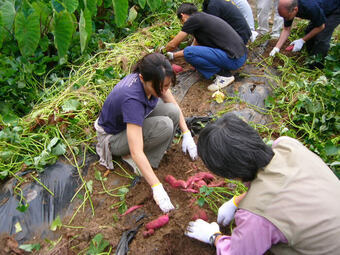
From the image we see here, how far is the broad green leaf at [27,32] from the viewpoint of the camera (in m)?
2.23

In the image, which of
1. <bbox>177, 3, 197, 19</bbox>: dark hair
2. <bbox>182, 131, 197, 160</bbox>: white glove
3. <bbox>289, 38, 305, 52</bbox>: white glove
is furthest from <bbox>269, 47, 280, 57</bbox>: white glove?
<bbox>182, 131, 197, 160</bbox>: white glove

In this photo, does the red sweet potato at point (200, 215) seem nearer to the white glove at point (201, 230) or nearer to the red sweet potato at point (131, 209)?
the white glove at point (201, 230)

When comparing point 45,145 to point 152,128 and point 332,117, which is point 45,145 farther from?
point 332,117

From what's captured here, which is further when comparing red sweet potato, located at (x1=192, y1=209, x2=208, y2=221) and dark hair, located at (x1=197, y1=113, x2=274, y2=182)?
red sweet potato, located at (x1=192, y1=209, x2=208, y2=221)

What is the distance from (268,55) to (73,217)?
285 cm

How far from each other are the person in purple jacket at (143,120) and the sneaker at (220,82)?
2.72 ft

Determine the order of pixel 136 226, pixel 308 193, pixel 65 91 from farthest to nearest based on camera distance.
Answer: pixel 65 91
pixel 136 226
pixel 308 193

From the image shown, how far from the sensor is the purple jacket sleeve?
Answer: 3.26 feet

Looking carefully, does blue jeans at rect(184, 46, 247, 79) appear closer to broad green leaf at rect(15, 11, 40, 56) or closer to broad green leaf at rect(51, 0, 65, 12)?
broad green leaf at rect(51, 0, 65, 12)

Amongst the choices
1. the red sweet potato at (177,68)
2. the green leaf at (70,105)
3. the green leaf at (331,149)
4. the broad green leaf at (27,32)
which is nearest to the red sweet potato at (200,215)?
the green leaf at (331,149)

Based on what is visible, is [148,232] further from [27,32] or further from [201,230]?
[27,32]

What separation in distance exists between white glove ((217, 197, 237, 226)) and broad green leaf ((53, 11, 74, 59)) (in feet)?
6.72

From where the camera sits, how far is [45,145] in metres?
1.92

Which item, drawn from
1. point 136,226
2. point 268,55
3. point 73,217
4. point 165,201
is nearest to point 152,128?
point 165,201
